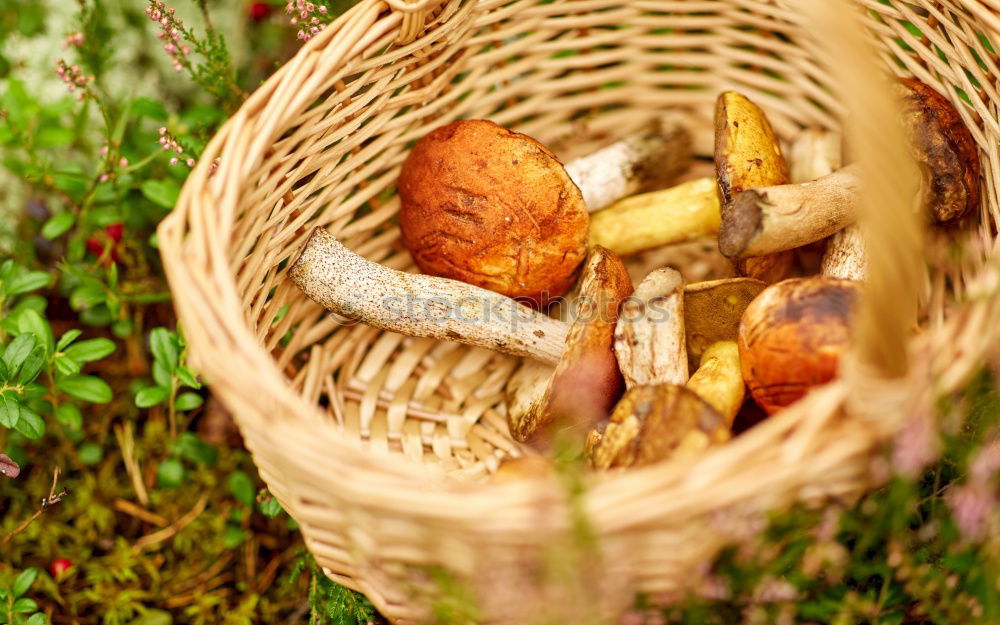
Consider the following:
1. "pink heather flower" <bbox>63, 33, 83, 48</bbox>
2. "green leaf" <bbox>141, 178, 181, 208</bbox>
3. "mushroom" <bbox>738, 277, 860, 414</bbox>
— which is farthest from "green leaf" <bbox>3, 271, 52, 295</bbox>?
"mushroom" <bbox>738, 277, 860, 414</bbox>

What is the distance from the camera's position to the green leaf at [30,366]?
1.82 meters

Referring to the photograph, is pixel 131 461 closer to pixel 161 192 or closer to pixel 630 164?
pixel 161 192

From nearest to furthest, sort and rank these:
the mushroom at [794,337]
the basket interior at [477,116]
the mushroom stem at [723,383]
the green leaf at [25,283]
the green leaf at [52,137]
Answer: the mushroom at [794,337], the mushroom stem at [723,383], the basket interior at [477,116], the green leaf at [25,283], the green leaf at [52,137]

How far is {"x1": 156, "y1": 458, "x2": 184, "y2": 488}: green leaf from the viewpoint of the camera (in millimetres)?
2113

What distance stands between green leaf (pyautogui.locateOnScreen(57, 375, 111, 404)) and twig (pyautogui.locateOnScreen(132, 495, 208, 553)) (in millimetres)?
459

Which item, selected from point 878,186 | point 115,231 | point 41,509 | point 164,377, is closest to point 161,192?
point 115,231

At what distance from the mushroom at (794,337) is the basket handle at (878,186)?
0.32 meters

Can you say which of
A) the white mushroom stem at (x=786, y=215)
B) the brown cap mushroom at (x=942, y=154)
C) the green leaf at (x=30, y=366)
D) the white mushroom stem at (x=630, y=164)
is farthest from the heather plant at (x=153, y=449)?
the white mushroom stem at (x=630, y=164)

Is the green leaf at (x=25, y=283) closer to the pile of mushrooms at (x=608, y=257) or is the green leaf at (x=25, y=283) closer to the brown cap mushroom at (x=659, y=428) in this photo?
the pile of mushrooms at (x=608, y=257)

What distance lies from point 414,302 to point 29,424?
1001mm

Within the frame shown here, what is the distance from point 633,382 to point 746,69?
128 centimetres

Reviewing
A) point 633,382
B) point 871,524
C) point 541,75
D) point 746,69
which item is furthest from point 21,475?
point 746,69

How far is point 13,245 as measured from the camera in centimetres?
250

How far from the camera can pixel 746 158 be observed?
6.26 ft
